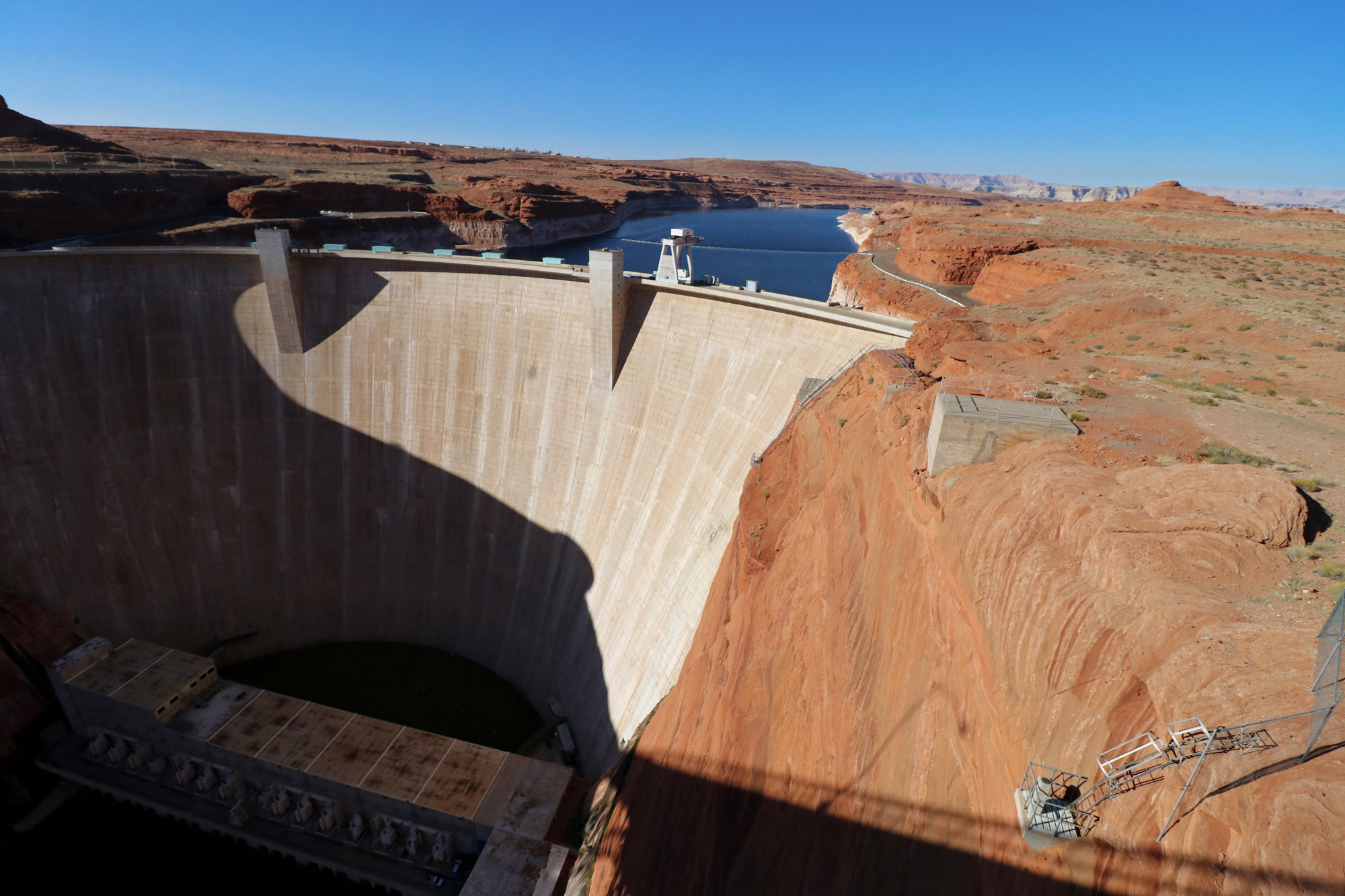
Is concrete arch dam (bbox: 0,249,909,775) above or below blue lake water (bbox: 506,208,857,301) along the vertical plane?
below

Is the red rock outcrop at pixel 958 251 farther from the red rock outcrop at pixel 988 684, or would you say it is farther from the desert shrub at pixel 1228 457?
the desert shrub at pixel 1228 457

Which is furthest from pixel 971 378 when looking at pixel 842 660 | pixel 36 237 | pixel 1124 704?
pixel 36 237

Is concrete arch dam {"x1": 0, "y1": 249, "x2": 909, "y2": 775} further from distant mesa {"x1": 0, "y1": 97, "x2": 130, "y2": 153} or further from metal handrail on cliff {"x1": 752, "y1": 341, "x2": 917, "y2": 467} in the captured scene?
distant mesa {"x1": 0, "y1": 97, "x2": 130, "y2": 153}

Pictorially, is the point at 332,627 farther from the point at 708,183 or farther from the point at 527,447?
the point at 708,183

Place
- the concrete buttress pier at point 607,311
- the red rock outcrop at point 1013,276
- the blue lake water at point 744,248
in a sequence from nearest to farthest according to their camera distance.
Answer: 1. the concrete buttress pier at point 607,311
2. the red rock outcrop at point 1013,276
3. the blue lake water at point 744,248

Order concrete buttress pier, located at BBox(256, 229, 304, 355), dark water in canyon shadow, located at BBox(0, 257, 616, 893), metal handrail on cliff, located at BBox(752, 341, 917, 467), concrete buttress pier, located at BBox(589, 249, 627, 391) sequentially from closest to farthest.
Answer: metal handrail on cliff, located at BBox(752, 341, 917, 467)
dark water in canyon shadow, located at BBox(0, 257, 616, 893)
concrete buttress pier, located at BBox(589, 249, 627, 391)
concrete buttress pier, located at BBox(256, 229, 304, 355)

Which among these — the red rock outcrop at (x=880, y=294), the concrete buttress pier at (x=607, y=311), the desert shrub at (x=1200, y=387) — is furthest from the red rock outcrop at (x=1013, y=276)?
the concrete buttress pier at (x=607, y=311)

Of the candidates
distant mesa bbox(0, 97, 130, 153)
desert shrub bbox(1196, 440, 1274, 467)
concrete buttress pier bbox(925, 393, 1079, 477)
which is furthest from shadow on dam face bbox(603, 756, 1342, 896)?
distant mesa bbox(0, 97, 130, 153)
